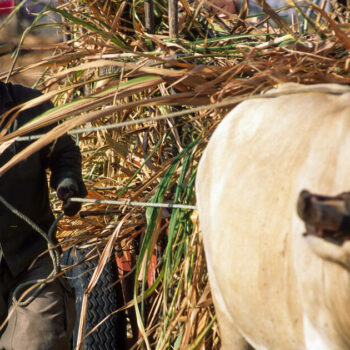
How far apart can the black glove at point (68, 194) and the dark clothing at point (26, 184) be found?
32 millimetres

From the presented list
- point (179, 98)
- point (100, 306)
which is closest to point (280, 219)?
point (179, 98)

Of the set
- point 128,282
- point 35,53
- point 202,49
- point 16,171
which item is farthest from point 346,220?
point 128,282

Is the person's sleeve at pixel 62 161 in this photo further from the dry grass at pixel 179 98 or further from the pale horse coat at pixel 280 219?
the pale horse coat at pixel 280 219

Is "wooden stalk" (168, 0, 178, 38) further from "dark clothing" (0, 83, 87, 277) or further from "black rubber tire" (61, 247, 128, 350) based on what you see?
"black rubber tire" (61, 247, 128, 350)

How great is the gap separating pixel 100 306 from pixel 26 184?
0.86m

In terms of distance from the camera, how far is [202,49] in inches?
78.8

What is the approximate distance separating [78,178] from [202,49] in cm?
70

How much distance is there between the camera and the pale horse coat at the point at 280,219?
38.1 inches

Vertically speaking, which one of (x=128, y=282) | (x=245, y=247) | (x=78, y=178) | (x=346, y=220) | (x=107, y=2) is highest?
(x=107, y=2)

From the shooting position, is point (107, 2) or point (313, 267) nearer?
point (313, 267)

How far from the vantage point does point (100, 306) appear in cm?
282

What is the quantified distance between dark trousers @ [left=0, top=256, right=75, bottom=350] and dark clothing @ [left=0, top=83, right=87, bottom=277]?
54 mm

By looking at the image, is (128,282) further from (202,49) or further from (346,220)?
(346,220)

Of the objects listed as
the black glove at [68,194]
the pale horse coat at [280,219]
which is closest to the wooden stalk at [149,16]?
the black glove at [68,194]
